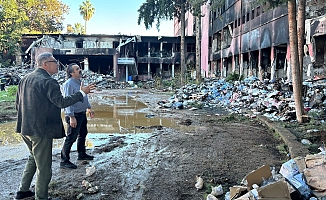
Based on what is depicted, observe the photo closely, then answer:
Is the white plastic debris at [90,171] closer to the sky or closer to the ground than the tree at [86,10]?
closer to the ground

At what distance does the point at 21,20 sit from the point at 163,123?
32.7 m

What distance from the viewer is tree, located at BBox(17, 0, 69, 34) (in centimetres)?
4369

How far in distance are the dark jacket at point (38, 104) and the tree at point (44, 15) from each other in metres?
44.2

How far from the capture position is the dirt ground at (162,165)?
147 inches

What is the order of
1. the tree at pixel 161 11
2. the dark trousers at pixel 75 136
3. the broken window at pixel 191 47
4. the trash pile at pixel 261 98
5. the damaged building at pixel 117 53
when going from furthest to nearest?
the broken window at pixel 191 47 < the damaged building at pixel 117 53 < the tree at pixel 161 11 < the trash pile at pixel 261 98 < the dark trousers at pixel 75 136

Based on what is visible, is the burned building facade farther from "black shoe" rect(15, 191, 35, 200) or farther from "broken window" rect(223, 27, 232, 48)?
"black shoe" rect(15, 191, 35, 200)

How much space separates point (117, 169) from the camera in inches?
181

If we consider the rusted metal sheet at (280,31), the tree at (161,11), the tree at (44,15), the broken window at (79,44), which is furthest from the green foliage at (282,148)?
the tree at (44,15)

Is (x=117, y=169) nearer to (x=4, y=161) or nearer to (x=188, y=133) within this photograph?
(x=4, y=161)

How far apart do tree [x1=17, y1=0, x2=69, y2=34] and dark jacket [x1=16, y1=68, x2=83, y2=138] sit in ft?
145

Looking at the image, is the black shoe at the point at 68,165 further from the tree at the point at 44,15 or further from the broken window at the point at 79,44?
the tree at the point at 44,15

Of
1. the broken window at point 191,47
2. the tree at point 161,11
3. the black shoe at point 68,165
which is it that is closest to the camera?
the black shoe at point 68,165

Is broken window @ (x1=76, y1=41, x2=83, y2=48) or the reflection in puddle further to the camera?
broken window @ (x1=76, y1=41, x2=83, y2=48)

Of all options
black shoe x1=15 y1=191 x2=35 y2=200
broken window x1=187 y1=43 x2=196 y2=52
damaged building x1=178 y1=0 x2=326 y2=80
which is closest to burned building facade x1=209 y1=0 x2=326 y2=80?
damaged building x1=178 y1=0 x2=326 y2=80
